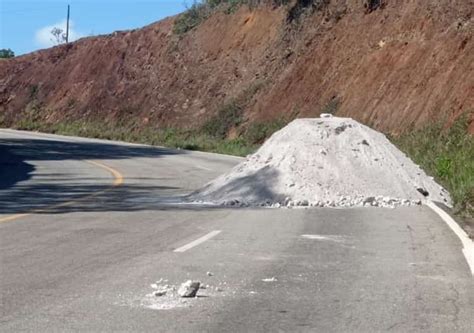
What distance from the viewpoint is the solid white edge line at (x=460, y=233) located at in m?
11.0

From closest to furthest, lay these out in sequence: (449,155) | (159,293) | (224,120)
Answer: (159,293) < (449,155) < (224,120)

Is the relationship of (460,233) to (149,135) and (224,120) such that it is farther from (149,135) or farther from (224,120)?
(149,135)

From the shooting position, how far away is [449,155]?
26.7 m

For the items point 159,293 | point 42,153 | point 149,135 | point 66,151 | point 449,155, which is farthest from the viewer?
point 149,135

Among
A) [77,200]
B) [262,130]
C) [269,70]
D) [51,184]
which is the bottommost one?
[51,184]

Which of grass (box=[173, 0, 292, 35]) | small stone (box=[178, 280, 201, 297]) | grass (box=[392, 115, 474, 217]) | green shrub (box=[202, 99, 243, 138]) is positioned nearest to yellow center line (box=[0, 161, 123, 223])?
small stone (box=[178, 280, 201, 297])

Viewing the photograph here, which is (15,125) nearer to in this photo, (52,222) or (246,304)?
(52,222)

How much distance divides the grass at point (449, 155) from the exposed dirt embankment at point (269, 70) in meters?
1.08

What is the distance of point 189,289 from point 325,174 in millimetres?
10576

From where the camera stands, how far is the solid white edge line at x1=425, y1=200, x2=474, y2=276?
11007 mm

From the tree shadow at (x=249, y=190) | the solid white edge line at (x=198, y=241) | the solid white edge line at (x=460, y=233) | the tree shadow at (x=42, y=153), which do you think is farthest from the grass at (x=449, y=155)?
the tree shadow at (x=42, y=153)

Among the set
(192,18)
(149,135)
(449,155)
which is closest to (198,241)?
(449,155)

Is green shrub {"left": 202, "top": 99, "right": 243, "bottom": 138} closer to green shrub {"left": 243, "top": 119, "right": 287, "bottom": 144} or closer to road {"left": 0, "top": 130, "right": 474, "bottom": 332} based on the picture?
green shrub {"left": 243, "top": 119, "right": 287, "bottom": 144}

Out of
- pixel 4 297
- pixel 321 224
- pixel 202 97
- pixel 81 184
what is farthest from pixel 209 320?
pixel 202 97
